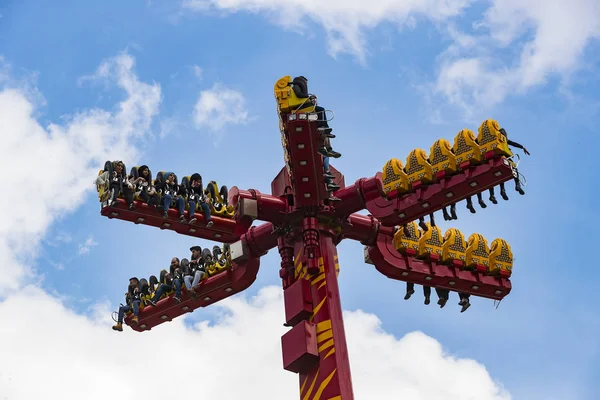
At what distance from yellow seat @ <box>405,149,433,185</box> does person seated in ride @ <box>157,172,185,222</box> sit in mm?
5664

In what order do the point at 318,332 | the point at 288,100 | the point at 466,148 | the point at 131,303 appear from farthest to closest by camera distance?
the point at 131,303 → the point at 466,148 → the point at 318,332 → the point at 288,100

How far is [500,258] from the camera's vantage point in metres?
34.7

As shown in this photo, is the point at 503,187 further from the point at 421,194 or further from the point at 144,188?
the point at 144,188

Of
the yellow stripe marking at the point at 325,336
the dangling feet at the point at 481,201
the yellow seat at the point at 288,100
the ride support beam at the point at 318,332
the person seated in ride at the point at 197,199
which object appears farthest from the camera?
the person seated in ride at the point at 197,199

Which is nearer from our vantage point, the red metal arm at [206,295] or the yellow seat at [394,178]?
the yellow seat at [394,178]

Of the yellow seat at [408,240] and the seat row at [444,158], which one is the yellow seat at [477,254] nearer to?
the yellow seat at [408,240]

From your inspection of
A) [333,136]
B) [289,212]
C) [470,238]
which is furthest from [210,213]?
[470,238]

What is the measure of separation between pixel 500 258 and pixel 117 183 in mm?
10330

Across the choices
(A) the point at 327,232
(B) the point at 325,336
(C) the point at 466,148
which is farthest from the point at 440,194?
(B) the point at 325,336

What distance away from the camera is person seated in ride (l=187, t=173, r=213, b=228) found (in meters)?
32.7

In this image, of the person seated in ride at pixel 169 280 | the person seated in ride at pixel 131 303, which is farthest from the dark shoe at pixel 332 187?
the person seated in ride at pixel 131 303

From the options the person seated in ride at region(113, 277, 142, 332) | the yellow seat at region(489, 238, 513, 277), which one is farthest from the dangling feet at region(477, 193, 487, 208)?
the person seated in ride at region(113, 277, 142, 332)

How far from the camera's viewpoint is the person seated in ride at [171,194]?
32.2 m

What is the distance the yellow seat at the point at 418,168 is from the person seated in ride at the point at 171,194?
566 centimetres
